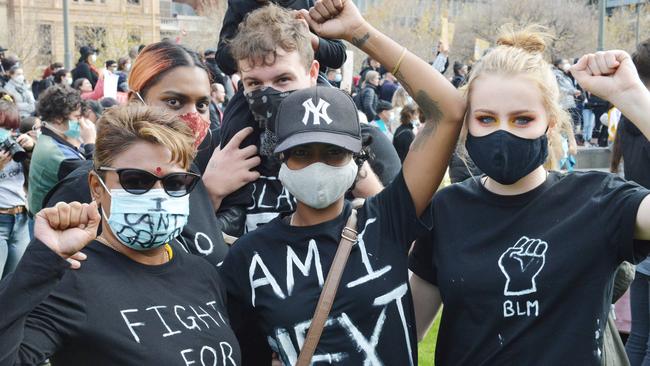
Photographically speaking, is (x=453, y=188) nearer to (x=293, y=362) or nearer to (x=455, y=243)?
(x=455, y=243)

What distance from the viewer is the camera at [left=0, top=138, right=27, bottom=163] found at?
7.93 meters

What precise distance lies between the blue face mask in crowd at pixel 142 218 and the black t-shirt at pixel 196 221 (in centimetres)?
36

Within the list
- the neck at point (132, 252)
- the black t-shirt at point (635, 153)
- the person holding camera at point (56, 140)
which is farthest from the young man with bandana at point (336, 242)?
the person holding camera at point (56, 140)

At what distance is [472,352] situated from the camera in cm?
292

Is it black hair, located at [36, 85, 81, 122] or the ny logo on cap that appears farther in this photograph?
black hair, located at [36, 85, 81, 122]

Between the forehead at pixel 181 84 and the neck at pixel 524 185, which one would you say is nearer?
the neck at pixel 524 185

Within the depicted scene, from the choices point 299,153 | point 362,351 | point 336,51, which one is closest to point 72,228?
point 299,153

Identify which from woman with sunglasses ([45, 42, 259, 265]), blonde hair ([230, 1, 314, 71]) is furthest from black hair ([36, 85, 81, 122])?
blonde hair ([230, 1, 314, 71])

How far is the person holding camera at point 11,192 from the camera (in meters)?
7.98

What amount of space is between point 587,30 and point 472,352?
1829 inches

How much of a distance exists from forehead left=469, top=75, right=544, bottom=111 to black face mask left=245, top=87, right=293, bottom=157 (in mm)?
881

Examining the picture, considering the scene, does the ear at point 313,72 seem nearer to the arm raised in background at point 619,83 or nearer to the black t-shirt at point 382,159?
the black t-shirt at point 382,159

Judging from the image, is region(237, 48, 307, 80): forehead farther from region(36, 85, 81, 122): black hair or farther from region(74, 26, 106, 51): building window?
region(74, 26, 106, 51): building window

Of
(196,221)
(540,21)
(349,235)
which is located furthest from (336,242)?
(540,21)
